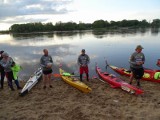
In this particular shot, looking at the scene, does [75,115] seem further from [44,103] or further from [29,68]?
[29,68]

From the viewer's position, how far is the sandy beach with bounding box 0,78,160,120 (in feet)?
21.7

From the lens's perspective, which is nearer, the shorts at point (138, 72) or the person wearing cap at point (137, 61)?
the person wearing cap at point (137, 61)

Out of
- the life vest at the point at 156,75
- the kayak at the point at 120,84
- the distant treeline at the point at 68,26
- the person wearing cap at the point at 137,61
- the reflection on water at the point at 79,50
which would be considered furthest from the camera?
the distant treeline at the point at 68,26

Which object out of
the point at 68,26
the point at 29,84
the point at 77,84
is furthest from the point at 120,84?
the point at 68,26

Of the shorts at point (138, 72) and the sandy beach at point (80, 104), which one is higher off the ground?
the shorts at point (138, 72)

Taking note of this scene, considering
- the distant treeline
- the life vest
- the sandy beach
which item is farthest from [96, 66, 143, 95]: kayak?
the distant treeline

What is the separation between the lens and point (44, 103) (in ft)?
26.0

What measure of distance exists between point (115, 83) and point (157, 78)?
2.30 m

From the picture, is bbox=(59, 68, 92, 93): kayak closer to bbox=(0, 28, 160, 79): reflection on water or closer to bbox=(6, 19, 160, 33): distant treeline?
bbox=(0, 28, 160, 79): reflection on water

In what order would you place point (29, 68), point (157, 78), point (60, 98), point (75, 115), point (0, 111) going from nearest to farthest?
point (75, 115) → point (0, 111) → point (60, 98) → point (157, 78) → point (29, 68)

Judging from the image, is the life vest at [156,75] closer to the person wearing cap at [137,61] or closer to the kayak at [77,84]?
the person wearing cap at [137,61]

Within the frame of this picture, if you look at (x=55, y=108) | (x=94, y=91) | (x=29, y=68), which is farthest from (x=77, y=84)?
(x=29, y=68)

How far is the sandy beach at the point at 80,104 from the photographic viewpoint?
6625mm

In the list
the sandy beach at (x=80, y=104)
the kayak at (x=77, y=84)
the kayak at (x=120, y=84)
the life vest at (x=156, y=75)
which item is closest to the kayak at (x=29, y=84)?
the sandy beach at (x=80, y=104)
